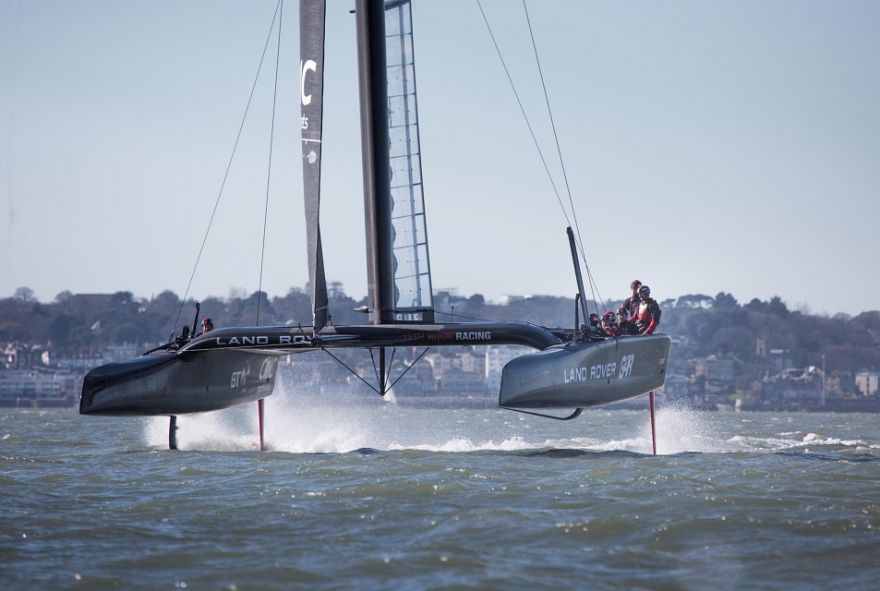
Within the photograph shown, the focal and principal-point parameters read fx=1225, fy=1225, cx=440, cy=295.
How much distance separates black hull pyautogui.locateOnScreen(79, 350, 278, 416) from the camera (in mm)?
10109

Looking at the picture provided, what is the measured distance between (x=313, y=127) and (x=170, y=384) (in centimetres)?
258

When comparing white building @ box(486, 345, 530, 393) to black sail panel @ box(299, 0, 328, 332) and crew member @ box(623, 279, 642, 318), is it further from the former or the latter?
black sail panel @ box(299, 0, 328, 332)

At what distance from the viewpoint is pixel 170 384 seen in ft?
34.7

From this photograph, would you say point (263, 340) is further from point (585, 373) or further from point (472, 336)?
point (585, 373)

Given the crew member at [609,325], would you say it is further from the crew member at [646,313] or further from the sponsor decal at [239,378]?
the sponsor decal at [239,378]

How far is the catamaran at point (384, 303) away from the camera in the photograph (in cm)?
971

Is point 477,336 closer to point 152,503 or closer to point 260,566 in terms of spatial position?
point 152,503

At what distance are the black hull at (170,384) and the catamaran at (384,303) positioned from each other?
1cm

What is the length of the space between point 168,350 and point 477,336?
303 centimetres

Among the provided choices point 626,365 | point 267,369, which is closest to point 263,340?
point 267,369

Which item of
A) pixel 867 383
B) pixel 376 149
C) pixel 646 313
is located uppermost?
pixel 376 149

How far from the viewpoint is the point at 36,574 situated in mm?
5156

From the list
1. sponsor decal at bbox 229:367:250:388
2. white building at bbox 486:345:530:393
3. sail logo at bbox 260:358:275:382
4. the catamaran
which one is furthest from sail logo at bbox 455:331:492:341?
white building at bbox 486:345:530:393

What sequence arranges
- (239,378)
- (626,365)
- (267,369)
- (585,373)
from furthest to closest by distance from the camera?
(267,369) < (239,378) < (626,365) < (585,373)
